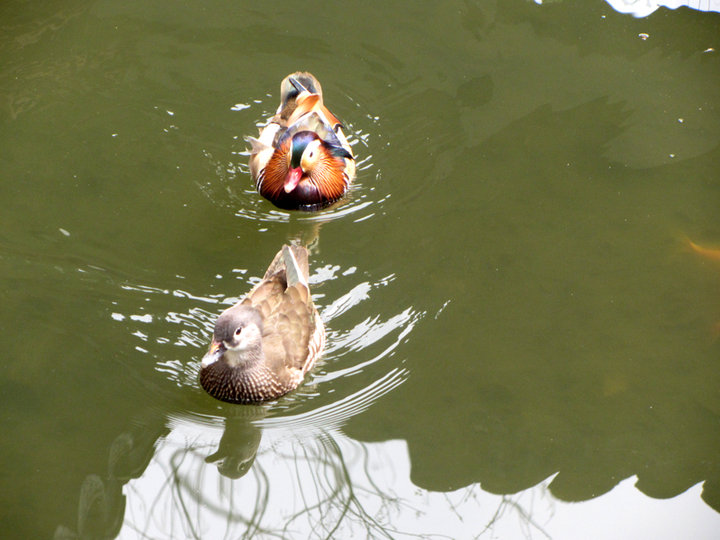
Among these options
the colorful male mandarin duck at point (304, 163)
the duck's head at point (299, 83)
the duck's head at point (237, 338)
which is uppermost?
A: the duck's head at point (299, 83)

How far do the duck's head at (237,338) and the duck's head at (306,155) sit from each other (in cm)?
133

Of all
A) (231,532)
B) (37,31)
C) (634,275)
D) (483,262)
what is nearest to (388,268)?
(483,262)

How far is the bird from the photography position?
15.0ft

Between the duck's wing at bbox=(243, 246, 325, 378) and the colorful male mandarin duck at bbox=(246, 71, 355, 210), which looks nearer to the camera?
the duck's wing at bbox=(243, 246, 325, 378)

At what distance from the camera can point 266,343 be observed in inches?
188

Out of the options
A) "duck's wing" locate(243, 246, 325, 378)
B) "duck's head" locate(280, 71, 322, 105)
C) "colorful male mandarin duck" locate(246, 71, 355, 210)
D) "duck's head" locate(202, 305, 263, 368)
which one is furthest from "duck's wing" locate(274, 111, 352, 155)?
"duck's head" locate(202, 305, 263, 368)

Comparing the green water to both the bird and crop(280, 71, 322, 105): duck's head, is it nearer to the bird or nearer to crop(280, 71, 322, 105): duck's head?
the bird

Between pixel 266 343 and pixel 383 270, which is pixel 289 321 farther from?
pixel 383 270

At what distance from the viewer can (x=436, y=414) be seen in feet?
15.4

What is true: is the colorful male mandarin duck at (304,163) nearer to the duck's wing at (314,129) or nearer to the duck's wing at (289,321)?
the duck's wing at (314,129)

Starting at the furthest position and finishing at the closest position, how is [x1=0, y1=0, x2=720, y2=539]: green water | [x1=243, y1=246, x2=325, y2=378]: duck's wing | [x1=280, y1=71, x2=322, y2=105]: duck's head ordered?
Result: [x1=280, y1=71, x2=322, y2=105]: duck's head
[x1=243, y1=246, x2=325, y2=378]: duck's wing
[x1=0, y1=0, x2=720, y2=539]: green water

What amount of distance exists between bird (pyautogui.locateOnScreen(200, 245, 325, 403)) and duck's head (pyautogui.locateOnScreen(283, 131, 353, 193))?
3.34 ft

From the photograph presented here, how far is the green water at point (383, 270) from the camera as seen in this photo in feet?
14.6

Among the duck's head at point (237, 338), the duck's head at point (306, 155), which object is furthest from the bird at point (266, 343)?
the duck's head at point (306, 155)
